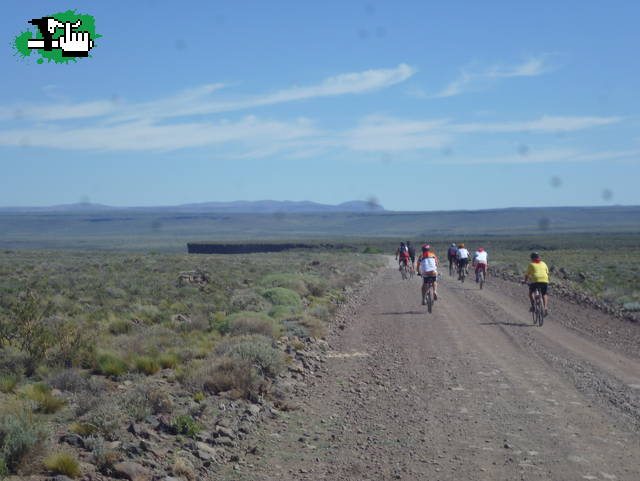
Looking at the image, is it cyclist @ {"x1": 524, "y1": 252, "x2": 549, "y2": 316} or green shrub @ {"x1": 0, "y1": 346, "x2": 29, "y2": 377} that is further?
cyclist @ {"x1": 524, "y1": 252, "x2": 549, "y2": 316}

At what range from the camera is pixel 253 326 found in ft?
47.6

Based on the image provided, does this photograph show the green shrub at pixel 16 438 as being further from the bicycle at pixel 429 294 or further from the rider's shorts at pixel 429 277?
the rider's shorts at pixel 429 277

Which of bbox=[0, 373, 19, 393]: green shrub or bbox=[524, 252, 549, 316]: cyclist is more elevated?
bbox=[524, 252, 549, 316]: cyclist

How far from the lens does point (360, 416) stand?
9008 mm

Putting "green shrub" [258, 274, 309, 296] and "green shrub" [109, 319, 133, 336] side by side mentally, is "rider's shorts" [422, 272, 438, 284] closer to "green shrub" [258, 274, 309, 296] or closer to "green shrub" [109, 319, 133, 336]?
"green shrub" [258, 274, 309, 296]

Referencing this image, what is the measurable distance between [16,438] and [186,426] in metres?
1.96

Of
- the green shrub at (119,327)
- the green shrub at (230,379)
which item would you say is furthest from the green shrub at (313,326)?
the green shrub at (230,379)

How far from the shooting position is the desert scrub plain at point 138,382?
6906mm

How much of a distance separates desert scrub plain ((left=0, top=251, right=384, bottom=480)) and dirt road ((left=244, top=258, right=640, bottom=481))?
2.37 ft

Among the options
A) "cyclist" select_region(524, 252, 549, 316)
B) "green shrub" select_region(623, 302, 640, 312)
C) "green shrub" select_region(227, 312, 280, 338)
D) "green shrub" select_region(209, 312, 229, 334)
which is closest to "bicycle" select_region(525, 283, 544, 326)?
"cyclist" select_region(524, 252, 549, 316)

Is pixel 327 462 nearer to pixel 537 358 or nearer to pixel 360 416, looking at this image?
pixel 360 416

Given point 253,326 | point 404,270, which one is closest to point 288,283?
point 404,270

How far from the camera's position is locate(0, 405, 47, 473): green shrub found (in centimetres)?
649

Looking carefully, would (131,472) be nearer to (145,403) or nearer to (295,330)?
(145,403)
